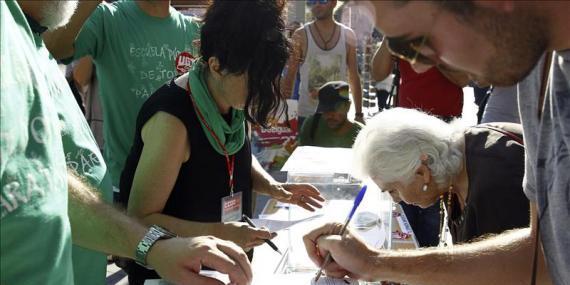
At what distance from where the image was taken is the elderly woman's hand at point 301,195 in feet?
6.61

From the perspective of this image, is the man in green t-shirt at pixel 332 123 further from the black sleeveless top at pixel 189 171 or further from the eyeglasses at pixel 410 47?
the eyeglasses at pixel 410 47

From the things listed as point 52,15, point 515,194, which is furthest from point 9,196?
point 515,194

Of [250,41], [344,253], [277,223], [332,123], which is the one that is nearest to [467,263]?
[344,253]

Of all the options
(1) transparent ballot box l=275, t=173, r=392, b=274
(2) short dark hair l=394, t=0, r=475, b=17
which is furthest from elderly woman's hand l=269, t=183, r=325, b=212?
(2) short dark hair l=394, t=0, r=475, b=17

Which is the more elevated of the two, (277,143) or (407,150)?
(407,150)

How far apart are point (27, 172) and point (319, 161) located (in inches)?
70.6

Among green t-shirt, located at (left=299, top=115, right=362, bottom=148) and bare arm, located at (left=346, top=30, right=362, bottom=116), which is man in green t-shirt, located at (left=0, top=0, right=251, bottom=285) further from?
bare arm, located at (left=346, top=30, right=362, bottom=116)

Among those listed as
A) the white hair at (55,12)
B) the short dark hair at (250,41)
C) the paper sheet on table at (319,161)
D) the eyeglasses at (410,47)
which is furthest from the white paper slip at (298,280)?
the paper sheet on table at (319,161)

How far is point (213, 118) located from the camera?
5.32 feet

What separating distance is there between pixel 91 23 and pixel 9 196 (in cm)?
185

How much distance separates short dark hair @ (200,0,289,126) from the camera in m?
1.60

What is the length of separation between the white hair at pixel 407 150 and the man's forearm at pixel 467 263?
0.65 meters

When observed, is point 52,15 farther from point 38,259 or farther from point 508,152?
point 508,152

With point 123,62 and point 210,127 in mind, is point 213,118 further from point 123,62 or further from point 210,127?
point 123,62
